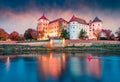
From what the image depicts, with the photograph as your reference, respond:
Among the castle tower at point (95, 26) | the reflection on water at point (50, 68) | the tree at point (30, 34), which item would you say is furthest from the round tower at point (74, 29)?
the reflection on water at point (50, 68)

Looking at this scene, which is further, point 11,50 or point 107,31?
point 107,31

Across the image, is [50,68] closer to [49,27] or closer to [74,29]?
[74,29]

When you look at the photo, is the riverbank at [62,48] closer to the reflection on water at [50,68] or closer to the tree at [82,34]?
the tree at [82,34]

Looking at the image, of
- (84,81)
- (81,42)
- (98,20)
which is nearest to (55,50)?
(81,42)

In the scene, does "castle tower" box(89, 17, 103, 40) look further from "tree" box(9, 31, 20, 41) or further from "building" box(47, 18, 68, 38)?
"tree" box(9, 31, 20, 41)

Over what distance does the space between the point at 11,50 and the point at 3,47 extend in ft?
→ 5.59

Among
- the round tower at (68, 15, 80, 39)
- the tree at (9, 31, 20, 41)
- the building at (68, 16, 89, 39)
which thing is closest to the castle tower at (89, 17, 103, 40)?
the building at (68, 16, 89, 39)

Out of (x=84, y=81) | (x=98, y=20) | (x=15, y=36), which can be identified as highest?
(x=98, y=20)

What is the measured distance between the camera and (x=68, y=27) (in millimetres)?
51000

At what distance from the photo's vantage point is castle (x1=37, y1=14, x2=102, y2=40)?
48750 mm

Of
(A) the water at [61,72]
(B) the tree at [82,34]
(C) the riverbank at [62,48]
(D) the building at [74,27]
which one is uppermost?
(D) the building at [74,27]

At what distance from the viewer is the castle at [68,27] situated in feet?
160

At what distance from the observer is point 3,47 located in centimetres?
3788

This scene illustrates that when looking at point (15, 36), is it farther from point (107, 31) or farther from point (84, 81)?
point (84, 81)
